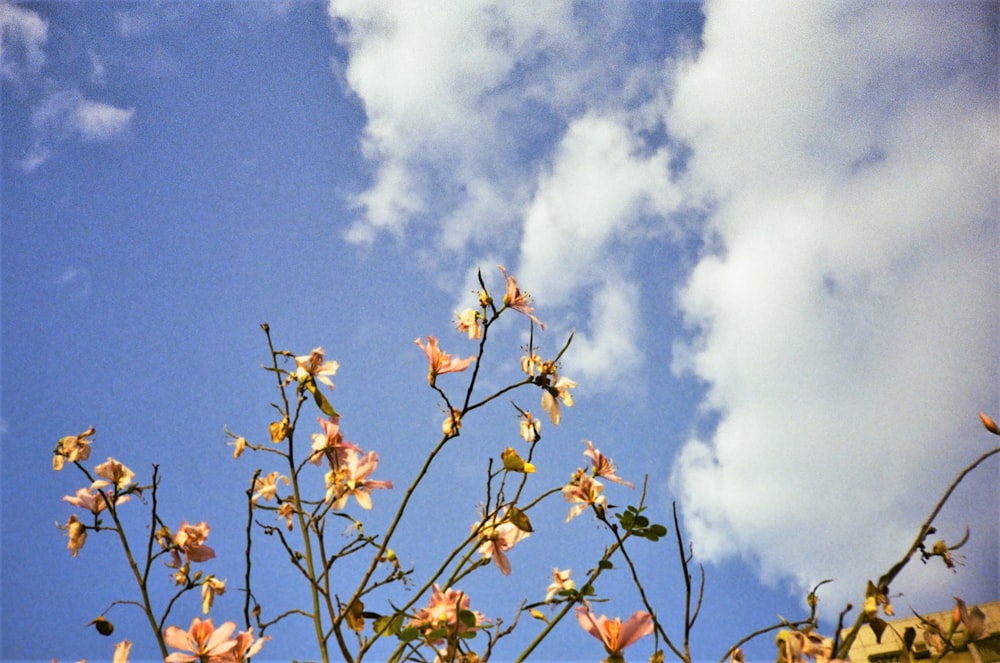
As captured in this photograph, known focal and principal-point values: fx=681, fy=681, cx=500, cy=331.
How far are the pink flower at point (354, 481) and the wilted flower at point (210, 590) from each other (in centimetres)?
36

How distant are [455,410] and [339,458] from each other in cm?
30

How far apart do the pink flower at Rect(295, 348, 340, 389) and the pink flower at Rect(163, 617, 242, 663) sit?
0.51 m

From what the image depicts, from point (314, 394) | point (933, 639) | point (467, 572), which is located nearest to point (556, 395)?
point (467, 572)

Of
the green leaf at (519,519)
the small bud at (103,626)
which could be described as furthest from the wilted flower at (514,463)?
the small bud at (103,626)

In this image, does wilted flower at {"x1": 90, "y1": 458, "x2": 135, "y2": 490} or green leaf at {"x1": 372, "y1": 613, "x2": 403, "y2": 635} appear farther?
wilted flower at {"x1": 90, "y1": 458, "x2": 135, "y2": 490}

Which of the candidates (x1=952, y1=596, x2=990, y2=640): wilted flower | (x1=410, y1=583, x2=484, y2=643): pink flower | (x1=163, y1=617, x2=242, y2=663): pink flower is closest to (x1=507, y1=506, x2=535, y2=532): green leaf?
(x1=410, y1=583, x2=484, y2=643): pink flower

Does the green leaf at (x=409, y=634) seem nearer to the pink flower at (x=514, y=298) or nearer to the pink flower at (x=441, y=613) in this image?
the pink flower at (x=441, y=613)

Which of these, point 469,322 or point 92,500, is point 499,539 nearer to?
point 469,322

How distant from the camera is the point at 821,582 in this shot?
4.10ft

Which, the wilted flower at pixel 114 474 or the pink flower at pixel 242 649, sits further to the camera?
the wilted flower at pixel 114 474

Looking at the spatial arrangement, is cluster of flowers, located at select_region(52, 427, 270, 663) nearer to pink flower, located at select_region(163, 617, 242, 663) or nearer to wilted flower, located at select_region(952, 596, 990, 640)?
pink flower, located at select_region(163, 617, 242, 663)

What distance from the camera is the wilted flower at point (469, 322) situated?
1593mm

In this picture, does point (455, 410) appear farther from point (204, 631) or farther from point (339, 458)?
point (204, 631)

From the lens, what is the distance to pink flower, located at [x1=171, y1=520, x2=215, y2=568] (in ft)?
5.08
